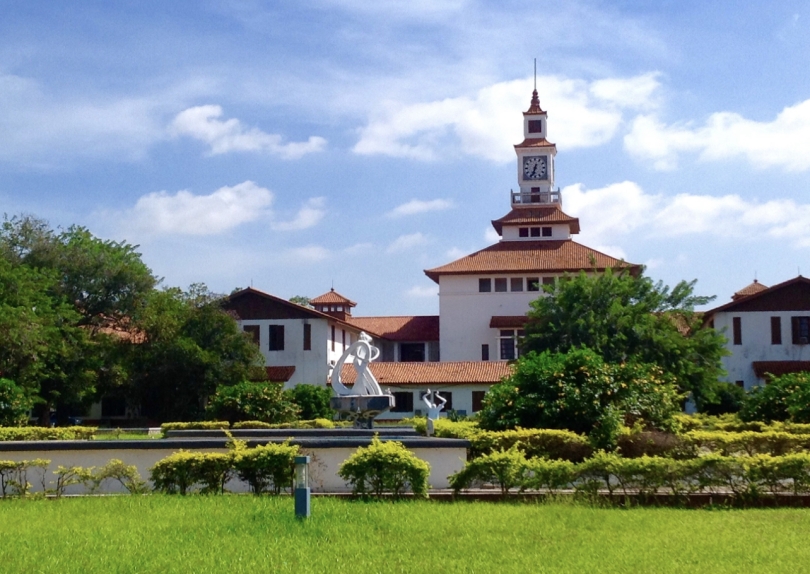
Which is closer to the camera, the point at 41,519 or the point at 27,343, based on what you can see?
the point at 41,519

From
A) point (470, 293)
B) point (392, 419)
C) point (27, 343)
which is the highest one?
point (470, 293)

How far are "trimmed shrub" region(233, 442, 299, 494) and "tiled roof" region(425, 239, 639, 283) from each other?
36.8 m

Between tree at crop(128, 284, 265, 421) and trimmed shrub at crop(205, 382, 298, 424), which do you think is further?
tree at crop(128, 284, 265, 421)

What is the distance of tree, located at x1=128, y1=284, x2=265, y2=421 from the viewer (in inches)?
1484

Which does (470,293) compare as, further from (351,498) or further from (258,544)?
(258,544)

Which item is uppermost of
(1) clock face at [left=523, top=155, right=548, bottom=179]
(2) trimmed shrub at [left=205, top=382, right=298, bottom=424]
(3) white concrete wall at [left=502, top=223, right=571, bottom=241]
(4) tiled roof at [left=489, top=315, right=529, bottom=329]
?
(1) clock face at [left=523, top=155, right=548, bottom=179]

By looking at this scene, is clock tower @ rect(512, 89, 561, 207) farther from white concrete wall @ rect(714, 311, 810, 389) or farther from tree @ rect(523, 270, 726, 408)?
tree @ rect(523, 270, 726, 408)

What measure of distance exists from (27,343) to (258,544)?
2563 centimetres

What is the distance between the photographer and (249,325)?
4488 cm

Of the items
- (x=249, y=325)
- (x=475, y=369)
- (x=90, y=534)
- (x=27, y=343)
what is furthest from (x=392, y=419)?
(x=90, y=534)

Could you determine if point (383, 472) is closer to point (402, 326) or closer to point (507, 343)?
point (507, 343)

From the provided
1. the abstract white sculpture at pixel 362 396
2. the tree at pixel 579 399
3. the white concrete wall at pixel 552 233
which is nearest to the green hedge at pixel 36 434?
the abstract white sculpture at pixel 362 396

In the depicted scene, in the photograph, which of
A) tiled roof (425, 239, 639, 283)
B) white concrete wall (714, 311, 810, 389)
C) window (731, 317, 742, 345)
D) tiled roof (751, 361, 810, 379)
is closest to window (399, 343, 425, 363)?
tiled roof (425, 239, 639, 283)

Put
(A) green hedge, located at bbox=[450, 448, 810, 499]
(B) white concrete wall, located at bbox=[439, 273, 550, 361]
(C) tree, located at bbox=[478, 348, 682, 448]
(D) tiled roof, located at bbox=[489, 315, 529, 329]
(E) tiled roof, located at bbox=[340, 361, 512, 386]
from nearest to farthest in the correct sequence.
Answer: (A) green hedge, located at bbox=[450, 448, 810, 499], (C) tree, located at bbox=[478, 348, 682, 448], (E) tiled roof, located at bbox=[340, 361, 512, 386], (D) tiled roof, located at bbox=[489, 315, 529, 329], (B) white concrete wall, located at bbox=[439, 273, 550, 361]
